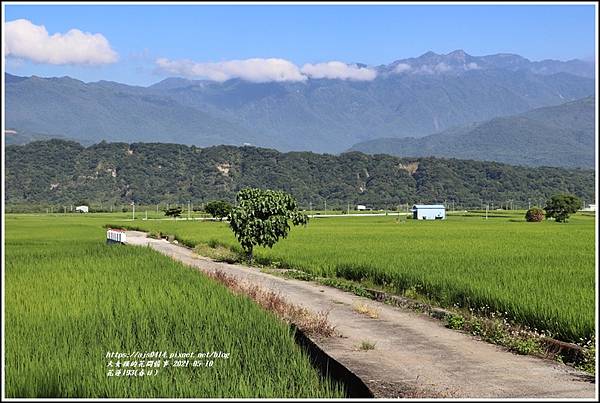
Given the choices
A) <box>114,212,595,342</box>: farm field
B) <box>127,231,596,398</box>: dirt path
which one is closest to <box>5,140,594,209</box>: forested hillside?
<box>114,212,595,342</box>: farm field

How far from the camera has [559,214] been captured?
79.2m

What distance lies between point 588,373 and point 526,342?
5.01 ft

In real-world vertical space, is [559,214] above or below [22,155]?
below

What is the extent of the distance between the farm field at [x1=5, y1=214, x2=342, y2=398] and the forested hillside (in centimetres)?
13257

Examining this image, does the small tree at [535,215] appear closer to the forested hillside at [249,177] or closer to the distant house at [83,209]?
the forested hillside at [249,177]

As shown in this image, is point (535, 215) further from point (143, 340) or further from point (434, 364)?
point (143, 340)

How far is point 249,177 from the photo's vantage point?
156625 mm

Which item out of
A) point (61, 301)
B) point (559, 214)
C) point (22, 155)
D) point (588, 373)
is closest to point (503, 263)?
point (588, 373)

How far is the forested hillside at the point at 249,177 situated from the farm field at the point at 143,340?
5219 inches

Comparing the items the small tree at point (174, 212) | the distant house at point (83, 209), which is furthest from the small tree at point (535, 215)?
the distant house at point (83, 209)

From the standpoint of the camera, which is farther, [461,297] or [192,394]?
[461,297]

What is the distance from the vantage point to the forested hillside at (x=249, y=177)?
152625 millimetres

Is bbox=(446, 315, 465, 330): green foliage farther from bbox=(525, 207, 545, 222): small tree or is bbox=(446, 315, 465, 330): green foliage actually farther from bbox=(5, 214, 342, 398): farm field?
bbox=(525, 207, 545, 222): small tree

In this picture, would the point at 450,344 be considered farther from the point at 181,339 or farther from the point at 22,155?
the point at 22,155
